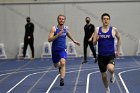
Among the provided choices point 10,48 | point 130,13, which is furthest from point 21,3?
point 130,13

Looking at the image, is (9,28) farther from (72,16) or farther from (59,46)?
(59,46)

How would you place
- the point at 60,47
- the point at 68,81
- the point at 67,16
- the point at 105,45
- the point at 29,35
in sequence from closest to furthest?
1. the point at 105,45
2. the point at 60,47
3. the point at 68,81
4. the point at 29,35
5. the point at 67,16

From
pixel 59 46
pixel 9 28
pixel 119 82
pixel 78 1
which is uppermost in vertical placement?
pixel 78 1

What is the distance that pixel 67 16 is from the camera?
23828 mm

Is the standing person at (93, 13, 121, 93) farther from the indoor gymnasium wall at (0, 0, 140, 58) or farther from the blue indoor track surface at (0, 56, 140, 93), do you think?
the indoor gymnasium wall at (0, 0, 140, 58)

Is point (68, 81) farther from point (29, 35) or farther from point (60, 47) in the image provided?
point (29, 35)

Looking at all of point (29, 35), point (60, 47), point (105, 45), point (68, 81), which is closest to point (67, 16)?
point (29, 35)

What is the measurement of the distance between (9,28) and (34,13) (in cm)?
170

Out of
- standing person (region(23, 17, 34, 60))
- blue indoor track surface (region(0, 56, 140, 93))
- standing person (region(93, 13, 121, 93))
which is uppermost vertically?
standing person (region(23, 17, 34, 60))

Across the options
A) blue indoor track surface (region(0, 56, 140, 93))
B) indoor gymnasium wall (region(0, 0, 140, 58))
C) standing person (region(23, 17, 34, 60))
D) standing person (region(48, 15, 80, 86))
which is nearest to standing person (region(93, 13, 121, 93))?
blue indoor track surface (region(0, 56, 140, 93))

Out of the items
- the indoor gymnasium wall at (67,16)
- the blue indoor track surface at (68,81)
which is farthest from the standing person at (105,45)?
the indoor gymnasium wall at (67,16)

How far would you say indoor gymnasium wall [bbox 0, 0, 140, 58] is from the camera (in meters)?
23.8

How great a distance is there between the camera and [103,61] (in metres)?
9.66

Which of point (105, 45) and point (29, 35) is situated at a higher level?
point (29, 35)
